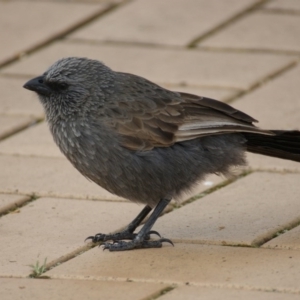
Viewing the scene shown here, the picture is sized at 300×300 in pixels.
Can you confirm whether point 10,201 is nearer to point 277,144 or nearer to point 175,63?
point 277,144

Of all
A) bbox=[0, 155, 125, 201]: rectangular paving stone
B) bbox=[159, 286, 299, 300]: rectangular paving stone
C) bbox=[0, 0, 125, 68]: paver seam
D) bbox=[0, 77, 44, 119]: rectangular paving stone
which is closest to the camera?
bbox=[159, 286, 299, 300]: rectangular paving stone

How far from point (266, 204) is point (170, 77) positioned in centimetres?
274

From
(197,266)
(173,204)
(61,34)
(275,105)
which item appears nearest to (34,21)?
(61,34)

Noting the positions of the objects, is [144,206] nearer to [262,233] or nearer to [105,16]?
[262,233]

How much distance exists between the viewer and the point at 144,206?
269 inches

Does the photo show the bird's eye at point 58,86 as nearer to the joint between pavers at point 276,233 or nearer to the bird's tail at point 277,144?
the bird's tail at point 277,144

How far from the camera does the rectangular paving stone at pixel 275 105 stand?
7754 mm

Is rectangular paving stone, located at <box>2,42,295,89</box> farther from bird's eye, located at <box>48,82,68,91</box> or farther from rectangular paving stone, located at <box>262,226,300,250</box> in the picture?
rectangular paving stone, located at <box>262,226,300,250</box>

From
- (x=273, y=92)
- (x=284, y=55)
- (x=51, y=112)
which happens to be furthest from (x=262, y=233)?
(x=284, y=55)

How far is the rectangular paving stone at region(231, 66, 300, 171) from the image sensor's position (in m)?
7.75

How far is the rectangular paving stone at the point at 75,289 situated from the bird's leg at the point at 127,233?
71 cm

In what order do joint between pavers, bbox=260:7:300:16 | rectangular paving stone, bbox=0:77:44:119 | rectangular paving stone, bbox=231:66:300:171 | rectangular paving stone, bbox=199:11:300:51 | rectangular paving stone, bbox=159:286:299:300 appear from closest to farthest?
rectangular paving stone, bbox=159:286:299:300
rectangular paving stone, bbox=231:66:300:171
rectangular paving stone, bbox=0:77:44:119
rectangular paving stone, bbox=199:11:300:51
joint between pavers, bbox=260:7:300:16

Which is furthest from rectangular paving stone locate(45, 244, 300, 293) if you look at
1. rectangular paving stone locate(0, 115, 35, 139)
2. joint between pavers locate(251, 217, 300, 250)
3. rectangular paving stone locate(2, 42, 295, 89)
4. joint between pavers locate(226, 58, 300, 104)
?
rectangular paving stone locate(2, 42, 295, 89)

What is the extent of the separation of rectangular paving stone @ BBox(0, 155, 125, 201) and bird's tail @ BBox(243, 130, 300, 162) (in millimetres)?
1130
